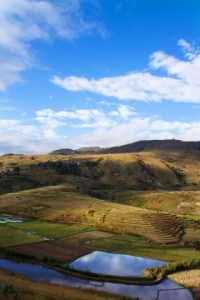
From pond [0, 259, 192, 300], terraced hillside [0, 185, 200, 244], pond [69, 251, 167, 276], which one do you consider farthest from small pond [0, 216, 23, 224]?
pond [0, 259, 192, 300]

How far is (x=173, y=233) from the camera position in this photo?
117188 millimetres

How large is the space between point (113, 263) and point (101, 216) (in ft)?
178

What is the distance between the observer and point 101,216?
133m

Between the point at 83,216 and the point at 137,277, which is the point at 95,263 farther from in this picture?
the point at 83,216

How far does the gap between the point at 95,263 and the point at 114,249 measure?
1556 centimetres

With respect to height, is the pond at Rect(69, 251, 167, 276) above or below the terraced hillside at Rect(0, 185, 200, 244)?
below

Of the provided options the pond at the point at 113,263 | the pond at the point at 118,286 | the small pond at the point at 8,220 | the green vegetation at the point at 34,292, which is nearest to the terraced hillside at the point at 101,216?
the small pond at the point at 8,220

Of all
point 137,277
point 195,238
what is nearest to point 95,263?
point 137,277

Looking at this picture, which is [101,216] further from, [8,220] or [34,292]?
[34,292]

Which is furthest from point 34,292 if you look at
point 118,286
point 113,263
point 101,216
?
point 101,216

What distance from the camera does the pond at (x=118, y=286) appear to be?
2330 inches

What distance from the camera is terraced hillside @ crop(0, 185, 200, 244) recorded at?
384 ft

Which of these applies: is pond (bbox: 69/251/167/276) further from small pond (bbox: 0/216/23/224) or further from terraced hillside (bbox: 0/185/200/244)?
small pond (bbox: 0/216/23/224)

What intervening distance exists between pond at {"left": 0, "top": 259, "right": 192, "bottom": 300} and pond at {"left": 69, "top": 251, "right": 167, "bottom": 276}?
6.06 metres
